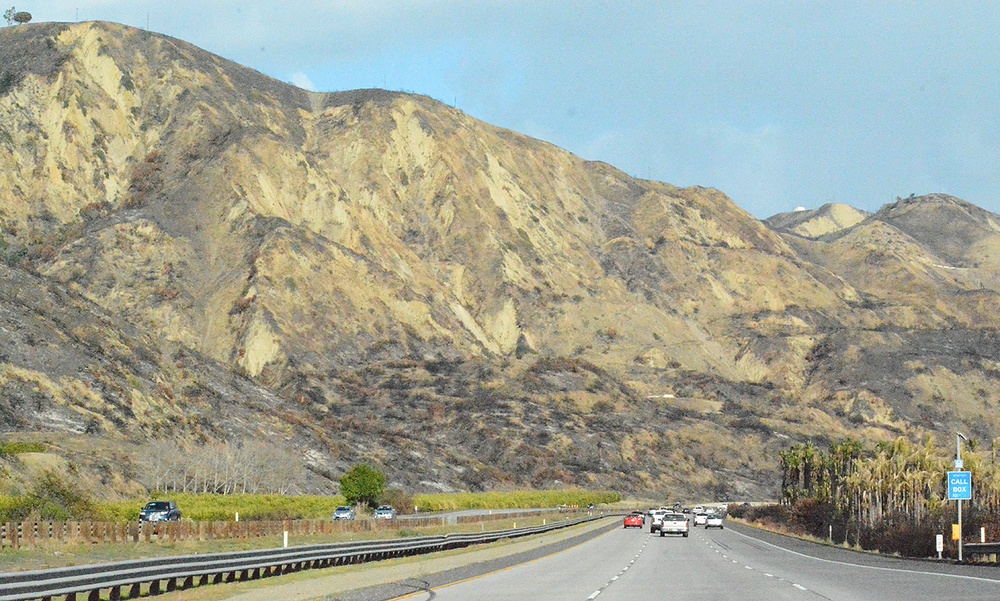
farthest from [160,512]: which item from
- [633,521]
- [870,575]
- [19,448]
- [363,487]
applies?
[633,521]

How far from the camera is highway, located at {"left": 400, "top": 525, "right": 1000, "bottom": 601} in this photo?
84.8 feet

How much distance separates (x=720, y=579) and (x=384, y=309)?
123 meters

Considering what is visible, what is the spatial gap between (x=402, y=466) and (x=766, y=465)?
Answer: 188ft

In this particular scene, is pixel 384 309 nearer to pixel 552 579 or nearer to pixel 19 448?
pixel 19 448

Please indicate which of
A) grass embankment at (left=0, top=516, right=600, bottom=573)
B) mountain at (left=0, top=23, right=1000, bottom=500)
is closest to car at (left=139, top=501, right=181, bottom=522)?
grass embankment at (left=0, top=516, right=600, bottom=573)

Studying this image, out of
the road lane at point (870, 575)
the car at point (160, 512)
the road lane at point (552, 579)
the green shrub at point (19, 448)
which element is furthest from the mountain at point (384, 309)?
the road lane at point (870, 575)

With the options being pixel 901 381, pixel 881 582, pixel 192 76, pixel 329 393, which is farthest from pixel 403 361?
pixel 881 582

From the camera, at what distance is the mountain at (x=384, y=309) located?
418 feet

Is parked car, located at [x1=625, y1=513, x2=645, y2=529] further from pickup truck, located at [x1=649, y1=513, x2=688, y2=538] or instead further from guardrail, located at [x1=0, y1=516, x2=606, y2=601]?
guardrail, located at [x1=0, y1=516, x2=606, y2=601]

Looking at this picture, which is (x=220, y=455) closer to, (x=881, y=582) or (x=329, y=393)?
(x=329, y=393)

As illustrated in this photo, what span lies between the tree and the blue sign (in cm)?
5465

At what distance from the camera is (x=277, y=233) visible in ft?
491

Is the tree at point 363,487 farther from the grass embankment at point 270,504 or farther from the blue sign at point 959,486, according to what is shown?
the blue sign at point 959,486

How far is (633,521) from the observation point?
293 feet
